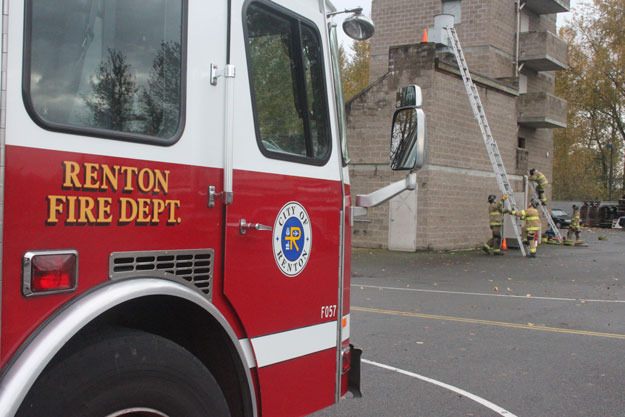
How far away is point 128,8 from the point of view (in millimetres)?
2271

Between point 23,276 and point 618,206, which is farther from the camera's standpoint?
point 618,206

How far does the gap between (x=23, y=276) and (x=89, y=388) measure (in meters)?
0.40

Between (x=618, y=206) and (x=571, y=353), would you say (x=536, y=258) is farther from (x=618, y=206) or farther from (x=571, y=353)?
(x=618, y=206)

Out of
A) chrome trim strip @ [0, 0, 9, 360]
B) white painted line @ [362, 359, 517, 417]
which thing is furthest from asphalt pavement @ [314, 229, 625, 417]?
chrome trim strip @ [0, 0, 9, 360]

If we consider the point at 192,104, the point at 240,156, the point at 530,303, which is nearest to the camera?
the point at 192,104

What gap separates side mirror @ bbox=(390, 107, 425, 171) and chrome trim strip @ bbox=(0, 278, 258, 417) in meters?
1.50

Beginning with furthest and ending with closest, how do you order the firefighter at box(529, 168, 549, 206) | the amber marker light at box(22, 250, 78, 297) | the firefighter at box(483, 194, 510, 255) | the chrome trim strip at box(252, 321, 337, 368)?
the firefighter at box(529, 168, 549, 206) → the firefighter at box(483, 194, 510, 255) → the chrome trim strip at box(252, 321, 337, 368) → the amber marker light at box(22, 250, 78, 297)

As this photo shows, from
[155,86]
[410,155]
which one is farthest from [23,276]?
[410,155]

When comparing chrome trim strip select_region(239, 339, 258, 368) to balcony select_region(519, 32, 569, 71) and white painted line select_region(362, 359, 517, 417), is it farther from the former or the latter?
balcony select_region(519, 32, 569, 71)

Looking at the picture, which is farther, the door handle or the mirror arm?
the mirror arm

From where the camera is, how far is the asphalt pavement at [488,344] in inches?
201

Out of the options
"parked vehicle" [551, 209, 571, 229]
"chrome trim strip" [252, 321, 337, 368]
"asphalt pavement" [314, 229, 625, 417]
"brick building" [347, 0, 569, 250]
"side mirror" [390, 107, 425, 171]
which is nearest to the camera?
"chrome trim strip" [252, 321, 337, 368]

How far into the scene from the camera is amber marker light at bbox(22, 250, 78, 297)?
187cm

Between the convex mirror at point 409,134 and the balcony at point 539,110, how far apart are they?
1019 inches
